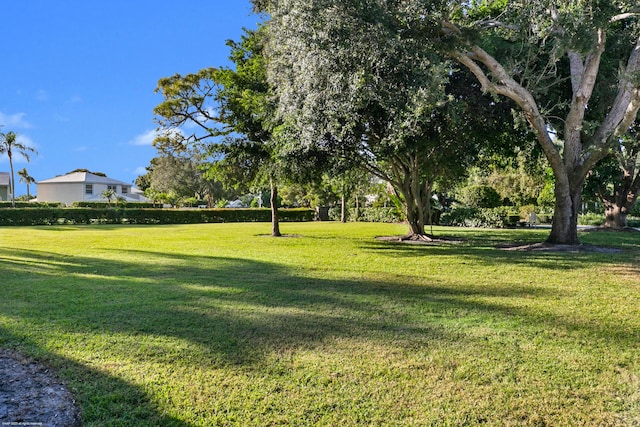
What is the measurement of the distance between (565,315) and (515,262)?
17.6 ft

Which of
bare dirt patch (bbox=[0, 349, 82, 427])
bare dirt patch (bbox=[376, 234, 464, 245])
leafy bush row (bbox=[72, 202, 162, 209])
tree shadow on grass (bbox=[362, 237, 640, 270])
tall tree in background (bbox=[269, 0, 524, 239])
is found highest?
tall tree in background (bbox=[269, 0, 524, 239])

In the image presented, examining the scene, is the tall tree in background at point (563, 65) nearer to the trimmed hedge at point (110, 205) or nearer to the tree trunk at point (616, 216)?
the tree trunk at point (616, 216)

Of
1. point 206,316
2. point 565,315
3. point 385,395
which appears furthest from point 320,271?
point 385,395

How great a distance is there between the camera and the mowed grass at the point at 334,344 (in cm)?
307

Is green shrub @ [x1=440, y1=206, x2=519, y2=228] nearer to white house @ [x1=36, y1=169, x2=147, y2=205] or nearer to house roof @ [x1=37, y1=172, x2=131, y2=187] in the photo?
white house @ [x1=36, y1=169, x2=147, y2=205]

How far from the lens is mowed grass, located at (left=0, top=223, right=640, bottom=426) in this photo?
121 inches

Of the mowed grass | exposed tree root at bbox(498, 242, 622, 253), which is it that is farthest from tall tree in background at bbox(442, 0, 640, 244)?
the mowed grass

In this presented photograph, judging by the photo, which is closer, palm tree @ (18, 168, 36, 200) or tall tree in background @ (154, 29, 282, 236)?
tall tree in background @ (154, 29, 282, 236)

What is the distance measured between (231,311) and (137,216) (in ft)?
99.3

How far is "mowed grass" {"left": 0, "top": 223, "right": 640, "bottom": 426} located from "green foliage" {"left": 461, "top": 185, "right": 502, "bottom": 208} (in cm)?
2497

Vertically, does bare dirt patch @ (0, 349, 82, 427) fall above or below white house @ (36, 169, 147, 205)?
below

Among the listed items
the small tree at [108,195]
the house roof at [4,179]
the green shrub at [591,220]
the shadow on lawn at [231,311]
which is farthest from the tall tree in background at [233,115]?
the house roof at [4,179]

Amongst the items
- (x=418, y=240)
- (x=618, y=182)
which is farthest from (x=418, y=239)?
(x=618, y=182)

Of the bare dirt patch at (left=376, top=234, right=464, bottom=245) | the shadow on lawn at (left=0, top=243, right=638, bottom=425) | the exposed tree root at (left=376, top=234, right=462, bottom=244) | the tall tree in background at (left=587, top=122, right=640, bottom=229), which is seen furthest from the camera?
the tall tree in background at (left=587, top=122, right=640, bottom=229)
